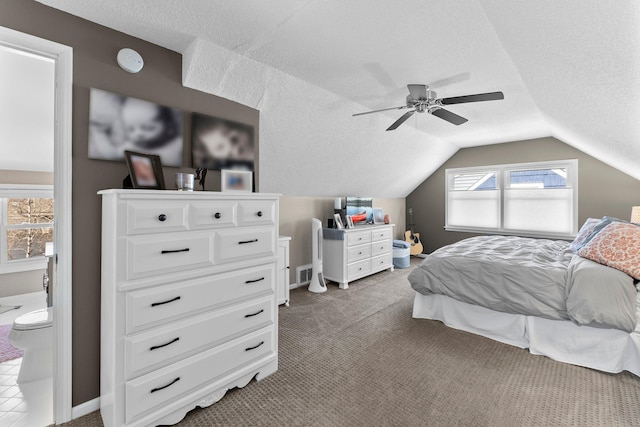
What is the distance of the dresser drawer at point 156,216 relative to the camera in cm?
153

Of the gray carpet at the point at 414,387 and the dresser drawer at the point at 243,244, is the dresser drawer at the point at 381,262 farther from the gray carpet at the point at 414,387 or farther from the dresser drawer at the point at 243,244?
the dresser drawer at the point at 243,244

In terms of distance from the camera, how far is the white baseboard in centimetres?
175

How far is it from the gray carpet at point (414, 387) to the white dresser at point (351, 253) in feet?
4.70

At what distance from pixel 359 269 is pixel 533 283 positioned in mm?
2448

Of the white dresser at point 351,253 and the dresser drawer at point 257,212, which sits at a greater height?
the dresser drawer at point 257,212

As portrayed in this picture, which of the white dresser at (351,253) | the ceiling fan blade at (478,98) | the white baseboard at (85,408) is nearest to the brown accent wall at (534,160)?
the white dresser at (351,253)

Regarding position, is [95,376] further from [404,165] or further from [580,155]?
[580,155]

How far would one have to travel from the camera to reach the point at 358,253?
455cm

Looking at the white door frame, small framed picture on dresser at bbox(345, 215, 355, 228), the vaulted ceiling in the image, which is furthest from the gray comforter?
the white door frame

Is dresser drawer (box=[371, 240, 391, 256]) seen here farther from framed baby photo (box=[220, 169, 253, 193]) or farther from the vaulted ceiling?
framed baby photo (box=[220, 169, 253, 193])

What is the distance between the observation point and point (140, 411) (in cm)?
156

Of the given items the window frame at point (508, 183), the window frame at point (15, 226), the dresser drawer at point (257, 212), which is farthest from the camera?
the window frame at point (508, 183)

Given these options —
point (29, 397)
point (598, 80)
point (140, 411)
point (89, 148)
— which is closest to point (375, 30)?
point (598, 80)

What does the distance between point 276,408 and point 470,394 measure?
1294 mm
